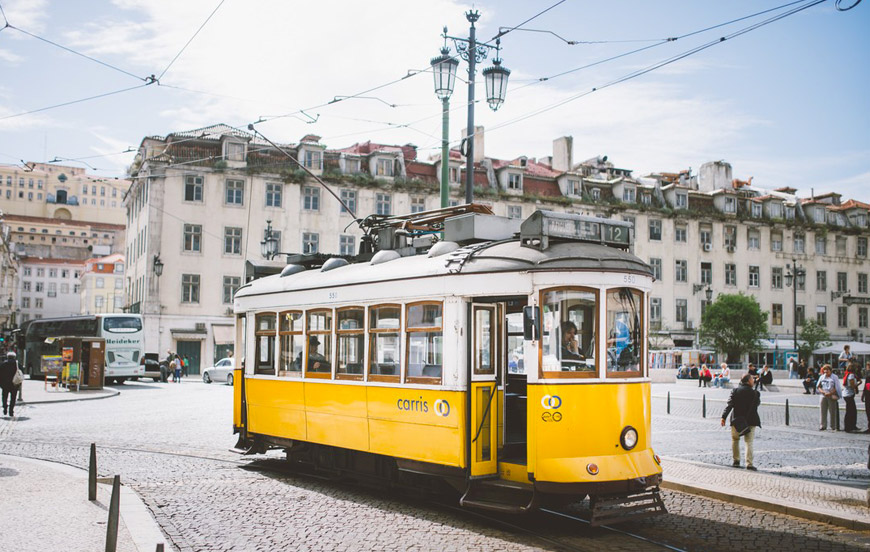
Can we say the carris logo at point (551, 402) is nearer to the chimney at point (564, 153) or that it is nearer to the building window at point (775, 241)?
the chimney at point (564, 153)

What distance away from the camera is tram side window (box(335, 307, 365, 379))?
34.7ft

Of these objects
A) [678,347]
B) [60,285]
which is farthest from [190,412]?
[60,285]

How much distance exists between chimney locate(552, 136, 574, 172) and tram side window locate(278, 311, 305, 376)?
175ft

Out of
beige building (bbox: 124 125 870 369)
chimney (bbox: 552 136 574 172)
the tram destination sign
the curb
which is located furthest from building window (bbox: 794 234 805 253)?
the tram destination sign

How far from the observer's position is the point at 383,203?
52625mm

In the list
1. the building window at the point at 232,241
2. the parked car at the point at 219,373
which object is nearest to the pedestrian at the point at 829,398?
the parked car at the point at 219,373

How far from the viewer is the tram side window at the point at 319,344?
1120 cm

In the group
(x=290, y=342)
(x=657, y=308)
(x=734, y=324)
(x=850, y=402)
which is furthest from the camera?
(x=657, y=308)

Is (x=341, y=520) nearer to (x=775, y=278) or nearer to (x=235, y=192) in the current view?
(x=235, y=192)

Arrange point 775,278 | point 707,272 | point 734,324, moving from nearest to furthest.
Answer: point 734,324 < point 707,272 < point 775,278

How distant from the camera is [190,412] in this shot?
2295 cm

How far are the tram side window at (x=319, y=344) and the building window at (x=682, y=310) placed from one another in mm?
52460

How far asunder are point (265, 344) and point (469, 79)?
18.4 ft

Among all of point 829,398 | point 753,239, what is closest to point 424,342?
point 829,398
